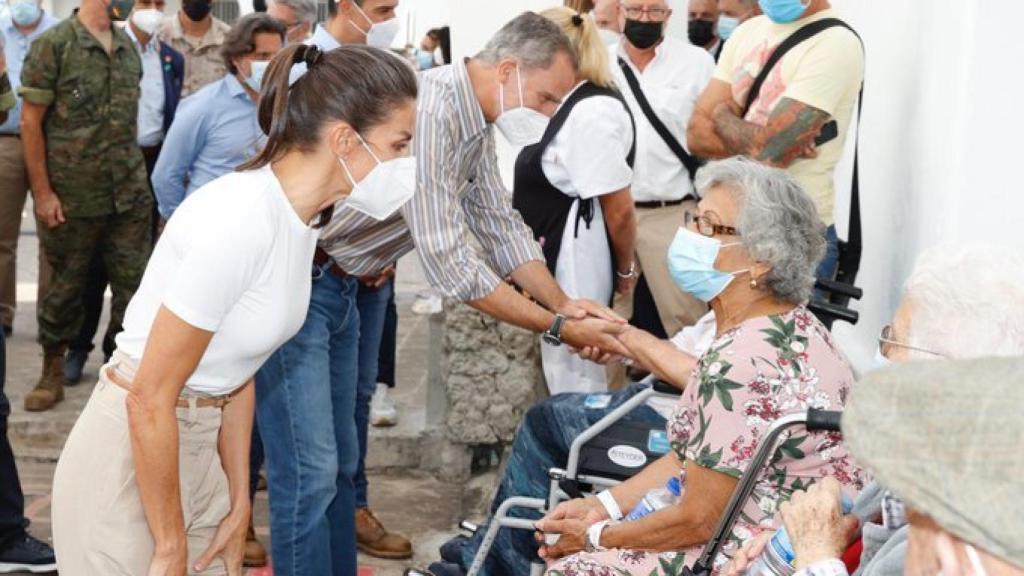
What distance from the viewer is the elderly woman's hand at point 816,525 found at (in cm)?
257

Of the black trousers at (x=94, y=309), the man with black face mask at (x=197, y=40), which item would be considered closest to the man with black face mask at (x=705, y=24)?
the man with black face mask at (x=197, y=40)

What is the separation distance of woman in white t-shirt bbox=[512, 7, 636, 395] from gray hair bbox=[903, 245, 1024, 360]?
2.31 m

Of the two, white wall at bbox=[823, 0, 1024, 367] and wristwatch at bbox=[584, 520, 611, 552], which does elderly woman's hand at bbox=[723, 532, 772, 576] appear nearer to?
wristwatch at bbox=[584, 520, 611, 552]

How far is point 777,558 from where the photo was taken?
9.30 ft

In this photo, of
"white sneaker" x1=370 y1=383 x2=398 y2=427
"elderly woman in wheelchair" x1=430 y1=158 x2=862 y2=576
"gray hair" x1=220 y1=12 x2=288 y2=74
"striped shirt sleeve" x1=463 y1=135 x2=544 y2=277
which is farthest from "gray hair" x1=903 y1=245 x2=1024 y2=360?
"white sneaker" x1=370 y1=383 x2=398 y2=427

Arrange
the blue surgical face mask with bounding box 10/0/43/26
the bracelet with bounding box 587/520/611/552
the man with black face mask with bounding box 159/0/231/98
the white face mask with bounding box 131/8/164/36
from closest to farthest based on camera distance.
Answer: the bracelet with bounding box 587/520/611/552 → the white face mask with bounding box 131/8/164/36 → the man with black face mask with bounding box 159/0/231/98 → the blue surgical face mask with bounding box 10/0/43/26

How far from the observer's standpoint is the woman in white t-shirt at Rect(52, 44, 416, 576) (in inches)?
105

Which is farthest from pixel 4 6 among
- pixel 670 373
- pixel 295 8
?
pixel 670 373

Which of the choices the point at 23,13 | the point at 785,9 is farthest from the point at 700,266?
the point at 23,13

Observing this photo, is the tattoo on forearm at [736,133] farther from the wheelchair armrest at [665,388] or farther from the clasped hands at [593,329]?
the wheelchair armrest at [665,388]

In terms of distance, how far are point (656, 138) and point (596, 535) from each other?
2335 mm

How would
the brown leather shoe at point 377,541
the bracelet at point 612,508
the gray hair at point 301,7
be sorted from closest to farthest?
the bracelet at point 612,508
the brown leather shoe at point 377,541
the gray hair at point 301,7

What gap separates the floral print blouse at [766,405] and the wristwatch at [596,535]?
39 cm

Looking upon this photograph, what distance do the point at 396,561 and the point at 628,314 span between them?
1313 millimetres
